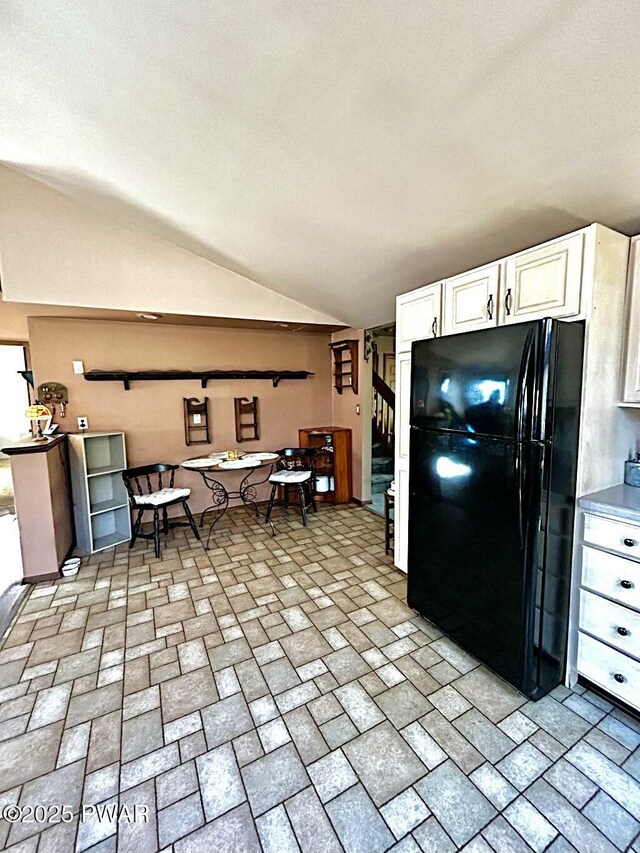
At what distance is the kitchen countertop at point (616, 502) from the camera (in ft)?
5.12

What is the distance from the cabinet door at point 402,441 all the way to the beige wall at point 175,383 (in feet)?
7.78

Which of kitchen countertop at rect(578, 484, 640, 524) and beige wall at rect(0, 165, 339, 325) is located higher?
beige wall at rect(0, 165, 339, 325)

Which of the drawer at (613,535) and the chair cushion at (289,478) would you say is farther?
Result: the chair cushion at (289,478)

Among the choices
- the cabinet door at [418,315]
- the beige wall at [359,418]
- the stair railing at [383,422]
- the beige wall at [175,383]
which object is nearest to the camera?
the cabinet door at [418,315]

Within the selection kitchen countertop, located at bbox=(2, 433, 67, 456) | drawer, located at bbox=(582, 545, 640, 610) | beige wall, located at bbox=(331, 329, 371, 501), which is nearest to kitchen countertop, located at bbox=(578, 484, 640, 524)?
drawer, located at bbox=(582, 545, 640, 610)

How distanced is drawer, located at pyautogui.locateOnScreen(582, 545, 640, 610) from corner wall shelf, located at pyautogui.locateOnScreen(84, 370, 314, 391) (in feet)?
11.9

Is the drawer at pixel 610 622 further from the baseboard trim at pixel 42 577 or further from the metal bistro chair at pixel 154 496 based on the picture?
the baseboard trim at pixel 42 577

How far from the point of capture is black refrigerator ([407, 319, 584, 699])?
158 cm

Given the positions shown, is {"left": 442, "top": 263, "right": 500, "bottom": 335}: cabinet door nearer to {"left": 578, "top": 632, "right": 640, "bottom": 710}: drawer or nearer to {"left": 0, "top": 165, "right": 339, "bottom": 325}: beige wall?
{"left": 578, "top": 632, "right": 640, "bottom": 710}: drawer

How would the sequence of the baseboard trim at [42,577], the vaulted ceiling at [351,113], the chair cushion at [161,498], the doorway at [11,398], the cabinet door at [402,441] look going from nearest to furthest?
the vaulted ceiling at [351,113] → the cabinet door at [402,441] → the baseboard trim at [42,577] → the chair cushion at [161,498] → the doorway at [11,398]

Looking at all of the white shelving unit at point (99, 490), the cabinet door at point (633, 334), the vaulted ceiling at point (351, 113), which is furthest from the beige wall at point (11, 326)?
the cabinet door at point (633, 334)

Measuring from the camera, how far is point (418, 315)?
243 cm

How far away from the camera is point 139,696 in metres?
1.80

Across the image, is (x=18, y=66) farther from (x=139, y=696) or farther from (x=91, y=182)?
(x=139, y=696)
